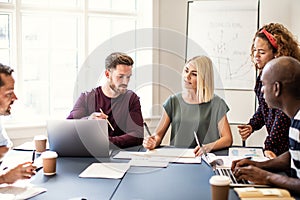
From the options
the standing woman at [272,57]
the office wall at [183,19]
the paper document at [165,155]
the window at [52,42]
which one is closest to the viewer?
the paper document at [165,155]

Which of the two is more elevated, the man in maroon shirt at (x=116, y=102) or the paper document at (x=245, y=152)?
the man in maroon shirt at (x=116, y=102)

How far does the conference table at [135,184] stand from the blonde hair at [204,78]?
2.26 feet

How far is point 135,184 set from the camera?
5.78 feet

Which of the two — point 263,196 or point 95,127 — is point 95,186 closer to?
point 95,127

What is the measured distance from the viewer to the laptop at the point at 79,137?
84.0 inches

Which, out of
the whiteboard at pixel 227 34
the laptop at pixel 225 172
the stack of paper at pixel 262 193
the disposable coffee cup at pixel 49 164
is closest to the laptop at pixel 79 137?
the disposable coffee cup at pixel 49 164

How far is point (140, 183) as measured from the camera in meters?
1.78

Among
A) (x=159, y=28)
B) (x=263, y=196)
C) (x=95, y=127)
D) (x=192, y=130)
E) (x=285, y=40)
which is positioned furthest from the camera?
(x=159, y=28)

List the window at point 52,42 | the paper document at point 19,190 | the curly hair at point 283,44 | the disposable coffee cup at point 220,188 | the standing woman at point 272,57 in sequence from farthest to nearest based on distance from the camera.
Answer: the window at point 52,42 < the curly hair at point 283,44 < the standing woman at point 272,57 < the paper document at point 19,190 < the disposable coffee cup at point 220,188

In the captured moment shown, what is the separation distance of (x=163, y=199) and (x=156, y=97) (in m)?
2.42

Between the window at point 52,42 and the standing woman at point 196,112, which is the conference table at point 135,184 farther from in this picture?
the window at point 52,42

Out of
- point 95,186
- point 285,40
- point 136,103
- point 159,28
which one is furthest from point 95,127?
point 159,28

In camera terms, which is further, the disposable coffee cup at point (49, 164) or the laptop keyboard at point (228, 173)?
the disposable coffee cup at point (49, 164)

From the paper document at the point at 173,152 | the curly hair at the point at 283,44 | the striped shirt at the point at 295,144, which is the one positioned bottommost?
the paper document at the point at 173,152
